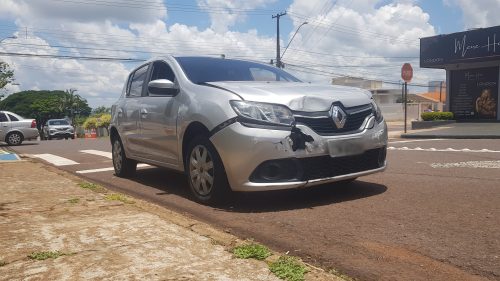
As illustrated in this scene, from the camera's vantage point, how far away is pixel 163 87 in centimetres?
517

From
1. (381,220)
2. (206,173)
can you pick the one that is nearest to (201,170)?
(206,173)

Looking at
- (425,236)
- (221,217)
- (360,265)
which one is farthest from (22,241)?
(425,236)

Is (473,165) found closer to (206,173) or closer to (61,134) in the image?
(206,173)

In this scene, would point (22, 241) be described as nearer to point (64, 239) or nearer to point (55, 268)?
point (64, 239)

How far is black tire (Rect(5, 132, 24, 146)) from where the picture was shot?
2029 centimetres

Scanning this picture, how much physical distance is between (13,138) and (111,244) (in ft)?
64.0

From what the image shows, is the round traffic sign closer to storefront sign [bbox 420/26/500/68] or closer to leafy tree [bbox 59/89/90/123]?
storefront sign [bbox 420/26/500/68]

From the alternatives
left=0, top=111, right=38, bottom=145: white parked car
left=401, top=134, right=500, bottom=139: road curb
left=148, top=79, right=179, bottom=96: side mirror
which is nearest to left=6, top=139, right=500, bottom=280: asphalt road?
left=148, top=79, right=179, bottom=96: side mirror

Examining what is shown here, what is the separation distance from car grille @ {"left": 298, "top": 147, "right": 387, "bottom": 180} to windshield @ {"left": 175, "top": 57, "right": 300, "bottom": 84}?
159cm

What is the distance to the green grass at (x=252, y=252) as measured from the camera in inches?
116

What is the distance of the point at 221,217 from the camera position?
166 inches

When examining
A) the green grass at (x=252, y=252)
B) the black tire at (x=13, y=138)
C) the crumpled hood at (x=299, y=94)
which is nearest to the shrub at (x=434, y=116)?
the black tire at (x=13, y=138)

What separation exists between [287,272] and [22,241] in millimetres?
1975

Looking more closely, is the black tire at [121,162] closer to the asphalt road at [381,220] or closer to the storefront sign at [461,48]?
the asphalt road at [381,220]
